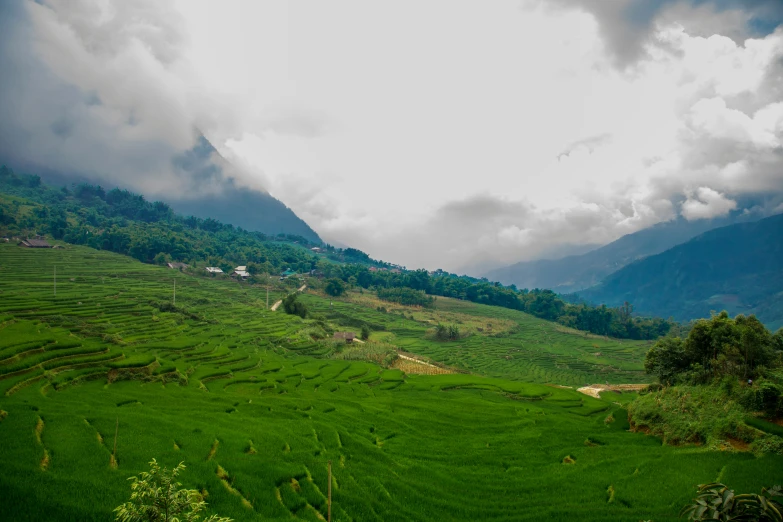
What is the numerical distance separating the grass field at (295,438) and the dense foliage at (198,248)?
6634 cm

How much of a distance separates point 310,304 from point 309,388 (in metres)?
62.4

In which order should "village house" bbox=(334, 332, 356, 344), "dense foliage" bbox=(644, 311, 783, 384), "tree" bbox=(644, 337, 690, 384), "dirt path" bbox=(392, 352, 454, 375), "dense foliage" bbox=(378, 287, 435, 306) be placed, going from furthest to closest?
"dense foliage" bbox=(378, 287, 435, 306) < "village house" bbox=(334, 332, 356, 344) < "dirt path" bbox=(392, 352, 454, 375) < "tree" bbox=(644, 337, 690, 384) < "dense foliage" bbox=(644, 311, 783, 384)

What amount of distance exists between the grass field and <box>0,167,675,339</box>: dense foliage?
66344 millimetres

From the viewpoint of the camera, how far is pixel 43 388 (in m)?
19.5

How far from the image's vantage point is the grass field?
11.2m

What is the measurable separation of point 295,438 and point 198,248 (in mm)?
115452

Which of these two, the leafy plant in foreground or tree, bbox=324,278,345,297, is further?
tree, bbox=324,278,345,297

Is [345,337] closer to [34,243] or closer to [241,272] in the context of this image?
[241,272]

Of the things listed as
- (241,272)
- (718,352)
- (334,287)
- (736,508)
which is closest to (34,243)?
(241,272)

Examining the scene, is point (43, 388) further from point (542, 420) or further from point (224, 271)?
point (224, 271)

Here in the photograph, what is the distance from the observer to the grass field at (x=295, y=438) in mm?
11203

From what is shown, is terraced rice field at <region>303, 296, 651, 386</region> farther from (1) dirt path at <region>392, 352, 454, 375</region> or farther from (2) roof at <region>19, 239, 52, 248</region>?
(2) roof at <region>19, 239, 52, 248</region>

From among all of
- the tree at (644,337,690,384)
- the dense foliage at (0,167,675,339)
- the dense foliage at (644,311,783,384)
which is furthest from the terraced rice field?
the dense foliage at (644,311,783,384)

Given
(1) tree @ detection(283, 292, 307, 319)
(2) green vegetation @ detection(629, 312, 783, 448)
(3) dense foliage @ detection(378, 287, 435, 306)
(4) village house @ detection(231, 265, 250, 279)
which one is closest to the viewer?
(2) green vegetation @ detection(629, 312, 783, 448)
